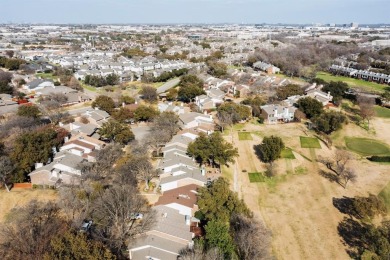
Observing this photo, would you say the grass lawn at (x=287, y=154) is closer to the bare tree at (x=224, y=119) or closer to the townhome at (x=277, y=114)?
the bare tree at (x=224, y=119)

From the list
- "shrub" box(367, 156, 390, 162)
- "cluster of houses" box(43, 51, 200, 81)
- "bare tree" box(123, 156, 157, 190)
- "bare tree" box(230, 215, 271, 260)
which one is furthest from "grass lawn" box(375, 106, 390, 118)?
"cluster of houses" box(43, 51, 200, 81)

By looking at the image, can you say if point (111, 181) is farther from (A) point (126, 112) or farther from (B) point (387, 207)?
(B) point (387, 207)

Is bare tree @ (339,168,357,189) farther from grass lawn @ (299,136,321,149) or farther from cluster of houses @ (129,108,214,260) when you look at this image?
cluster of houses @ (129,108,214,260)

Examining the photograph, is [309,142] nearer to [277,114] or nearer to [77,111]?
[277,114]

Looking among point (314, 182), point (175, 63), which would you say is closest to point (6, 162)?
point (314, 182)

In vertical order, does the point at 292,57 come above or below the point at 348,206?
above

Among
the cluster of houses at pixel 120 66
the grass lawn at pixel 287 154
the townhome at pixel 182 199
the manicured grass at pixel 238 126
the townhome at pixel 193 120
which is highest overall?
the cluster of houses at pixel 120 66

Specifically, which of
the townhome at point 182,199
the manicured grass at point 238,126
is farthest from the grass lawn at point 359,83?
the townhome at point 182,199
